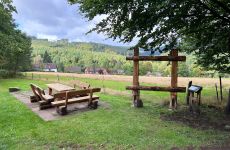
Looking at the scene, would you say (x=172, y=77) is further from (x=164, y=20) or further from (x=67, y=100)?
(x=67, y=100)

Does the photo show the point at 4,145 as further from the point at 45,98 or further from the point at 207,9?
the point at 207,9

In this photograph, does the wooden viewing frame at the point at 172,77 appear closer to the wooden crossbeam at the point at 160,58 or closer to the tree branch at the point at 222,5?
the wooden crossbeam at the point at 160,58

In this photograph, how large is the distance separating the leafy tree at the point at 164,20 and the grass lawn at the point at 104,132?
3.12m

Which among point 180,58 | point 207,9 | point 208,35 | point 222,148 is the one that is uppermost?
point 207,9

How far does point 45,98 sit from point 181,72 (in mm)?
74491

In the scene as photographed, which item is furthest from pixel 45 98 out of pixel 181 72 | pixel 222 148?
pixel 181 72

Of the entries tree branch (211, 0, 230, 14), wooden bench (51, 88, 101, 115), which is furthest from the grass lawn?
tree branch (211, 0, 230, 14)

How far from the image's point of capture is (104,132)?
9414 millimetres

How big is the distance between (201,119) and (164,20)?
12.5ft

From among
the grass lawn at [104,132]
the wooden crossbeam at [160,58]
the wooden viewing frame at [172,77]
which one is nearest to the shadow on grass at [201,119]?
the grass lawn at [104,132]

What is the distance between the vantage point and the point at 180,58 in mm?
12945

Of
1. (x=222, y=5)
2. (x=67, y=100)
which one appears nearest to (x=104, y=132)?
(x=67, y=100)

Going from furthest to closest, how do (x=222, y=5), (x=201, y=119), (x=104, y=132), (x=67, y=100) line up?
(x=67, y=100) → (x=222, y=5) → (x=201, y=119) → (x=104, y=132)

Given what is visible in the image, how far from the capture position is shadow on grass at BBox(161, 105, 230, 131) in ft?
34.4
